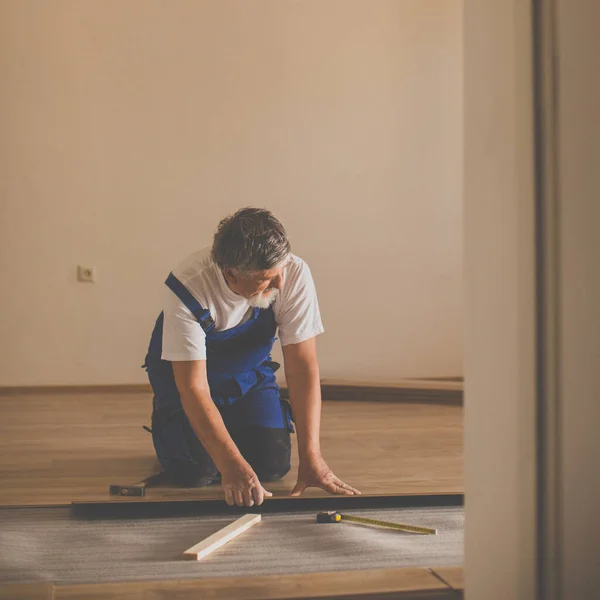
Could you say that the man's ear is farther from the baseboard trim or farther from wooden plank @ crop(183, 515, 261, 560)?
the baseboard trim

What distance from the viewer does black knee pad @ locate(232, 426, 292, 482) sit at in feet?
8.16

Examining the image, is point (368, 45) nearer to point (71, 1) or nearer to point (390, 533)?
point (71, 1)

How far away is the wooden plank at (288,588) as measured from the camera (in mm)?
1283

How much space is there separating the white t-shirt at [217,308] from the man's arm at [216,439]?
0.16 feet

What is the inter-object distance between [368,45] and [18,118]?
2.33m

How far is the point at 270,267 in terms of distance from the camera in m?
2.05

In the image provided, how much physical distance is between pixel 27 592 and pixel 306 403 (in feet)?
3.64

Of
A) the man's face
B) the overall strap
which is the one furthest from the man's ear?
the overall strap

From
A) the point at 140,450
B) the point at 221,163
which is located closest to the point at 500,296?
the point at 140,450

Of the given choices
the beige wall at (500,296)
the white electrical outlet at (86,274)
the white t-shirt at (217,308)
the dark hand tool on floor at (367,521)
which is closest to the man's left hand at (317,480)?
the dark hand tool on floor at (367,521)

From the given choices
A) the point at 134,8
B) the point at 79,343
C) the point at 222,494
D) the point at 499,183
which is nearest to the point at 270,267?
the point at 222,494

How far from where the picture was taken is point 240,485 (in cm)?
207

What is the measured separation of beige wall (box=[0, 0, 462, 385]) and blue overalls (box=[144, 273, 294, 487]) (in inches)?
99.3

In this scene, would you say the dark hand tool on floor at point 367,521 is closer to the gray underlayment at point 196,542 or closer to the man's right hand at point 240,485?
the gray underlayment at point 196,542
